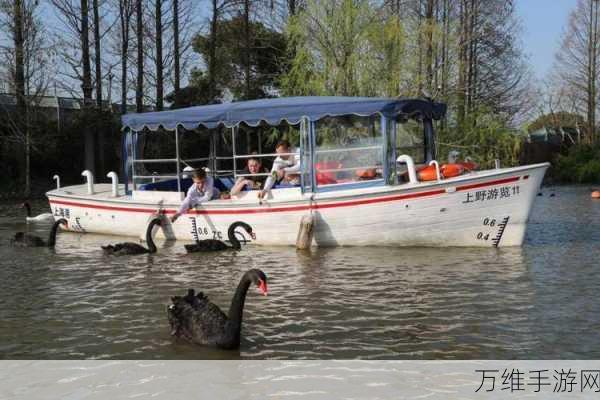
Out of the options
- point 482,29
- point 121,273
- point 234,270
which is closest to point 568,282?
point 234,270

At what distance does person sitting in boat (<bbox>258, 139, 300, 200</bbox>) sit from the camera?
47.8 feet

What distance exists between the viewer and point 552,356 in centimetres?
682

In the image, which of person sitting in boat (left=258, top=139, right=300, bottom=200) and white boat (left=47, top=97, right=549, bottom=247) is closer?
white boat (left=47, top=97, right=549, bottom=247)

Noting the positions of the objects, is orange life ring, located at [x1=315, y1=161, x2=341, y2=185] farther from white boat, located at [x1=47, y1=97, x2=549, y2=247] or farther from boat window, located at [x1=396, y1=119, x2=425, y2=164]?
boat window, located at [x1=396, y1=119, x2=425, y2=164]

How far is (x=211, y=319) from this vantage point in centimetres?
743

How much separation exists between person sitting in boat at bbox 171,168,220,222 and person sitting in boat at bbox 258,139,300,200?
4.52 feet

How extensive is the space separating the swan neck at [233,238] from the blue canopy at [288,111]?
222 centimetres

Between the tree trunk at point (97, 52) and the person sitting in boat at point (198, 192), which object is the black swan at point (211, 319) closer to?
the person sitting in boat at point (198, 192)

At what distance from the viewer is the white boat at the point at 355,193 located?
13070mm

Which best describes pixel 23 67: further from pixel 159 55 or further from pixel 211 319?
pixel 211 319

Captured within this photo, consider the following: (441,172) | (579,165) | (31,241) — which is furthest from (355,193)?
(579,165)

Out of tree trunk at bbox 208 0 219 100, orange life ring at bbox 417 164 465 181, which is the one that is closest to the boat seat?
orange life ring at bbox 417 164 465 181

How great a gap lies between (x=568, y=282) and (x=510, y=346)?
11.8 ft

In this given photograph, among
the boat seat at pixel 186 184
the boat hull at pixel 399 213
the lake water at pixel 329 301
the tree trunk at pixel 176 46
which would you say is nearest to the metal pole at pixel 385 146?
the boat hull at pixel 399 213
